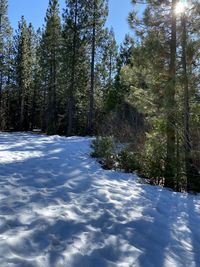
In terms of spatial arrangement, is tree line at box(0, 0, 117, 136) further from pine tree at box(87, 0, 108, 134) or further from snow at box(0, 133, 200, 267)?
snow at box(0, 133, 200, 267)

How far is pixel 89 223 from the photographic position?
417cm

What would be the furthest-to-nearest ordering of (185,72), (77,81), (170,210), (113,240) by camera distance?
1. (77,81)
2. (185,72)
3. (170,210)
4. (113,240)

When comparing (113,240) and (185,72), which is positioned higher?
A: (185,72)

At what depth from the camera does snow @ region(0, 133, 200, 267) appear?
332 cm

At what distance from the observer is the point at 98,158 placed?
10.3 m

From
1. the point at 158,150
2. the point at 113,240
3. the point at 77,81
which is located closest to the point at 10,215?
the point at 113,240

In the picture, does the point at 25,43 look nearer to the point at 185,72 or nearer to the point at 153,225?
the point at 185,72

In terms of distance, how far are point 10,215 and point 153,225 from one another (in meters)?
1.98

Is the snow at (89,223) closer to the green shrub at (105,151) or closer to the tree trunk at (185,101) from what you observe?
the tree trunk at (185,101)

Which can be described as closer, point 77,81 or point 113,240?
point 113,240

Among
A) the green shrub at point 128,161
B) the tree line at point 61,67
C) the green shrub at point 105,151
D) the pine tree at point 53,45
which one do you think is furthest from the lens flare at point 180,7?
the pine tree at point 53,45

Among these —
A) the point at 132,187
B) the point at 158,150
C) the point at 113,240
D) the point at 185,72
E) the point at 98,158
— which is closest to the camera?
the point at 113,240

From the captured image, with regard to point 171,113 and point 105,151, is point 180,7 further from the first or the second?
point 105,151

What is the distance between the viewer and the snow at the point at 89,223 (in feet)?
10.9
